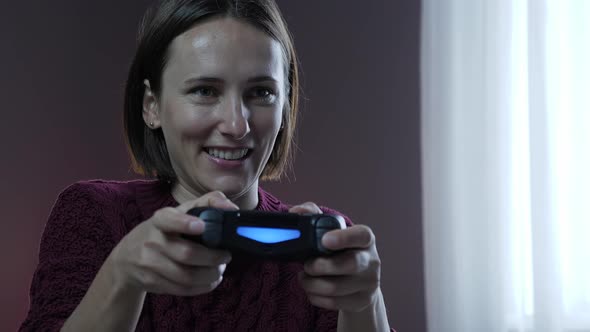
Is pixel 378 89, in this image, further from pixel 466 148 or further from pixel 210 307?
pixel 210 307

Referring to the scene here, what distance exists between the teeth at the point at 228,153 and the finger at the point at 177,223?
1.30 ft

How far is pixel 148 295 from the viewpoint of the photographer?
43.5 inches

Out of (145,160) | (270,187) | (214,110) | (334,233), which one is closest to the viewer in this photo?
(334,233)

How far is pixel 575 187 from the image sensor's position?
232 cm

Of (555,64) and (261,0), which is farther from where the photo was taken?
(555,64)

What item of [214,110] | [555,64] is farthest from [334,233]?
[555,64]

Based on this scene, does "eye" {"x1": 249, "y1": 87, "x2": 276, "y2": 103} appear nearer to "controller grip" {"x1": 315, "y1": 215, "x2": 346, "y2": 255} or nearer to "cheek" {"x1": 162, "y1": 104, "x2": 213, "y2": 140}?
"cheek" {"x1": 162, "y1": 104, "x2": 213, "y2": 140}

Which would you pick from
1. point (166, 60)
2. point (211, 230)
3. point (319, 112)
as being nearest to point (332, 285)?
point (211, 230)

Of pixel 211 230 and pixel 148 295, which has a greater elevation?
pixel 211 230

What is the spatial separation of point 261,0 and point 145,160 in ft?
1.23

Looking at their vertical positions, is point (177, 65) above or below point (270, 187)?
above

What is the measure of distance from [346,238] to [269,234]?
81 millimetres

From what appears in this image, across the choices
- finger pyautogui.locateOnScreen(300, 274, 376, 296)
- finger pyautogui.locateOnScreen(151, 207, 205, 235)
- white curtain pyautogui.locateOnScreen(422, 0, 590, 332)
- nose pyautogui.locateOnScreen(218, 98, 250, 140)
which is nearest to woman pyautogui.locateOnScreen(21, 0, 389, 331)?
nose pyautogui.locateOnScreen(218, 98, 250, 140)

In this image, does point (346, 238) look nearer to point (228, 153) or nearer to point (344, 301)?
point (344, 301)
